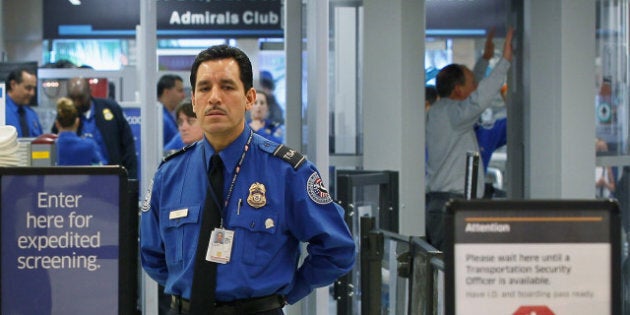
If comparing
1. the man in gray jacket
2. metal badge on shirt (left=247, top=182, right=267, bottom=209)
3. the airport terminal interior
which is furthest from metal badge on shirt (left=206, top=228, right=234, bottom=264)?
the man in gray jacket

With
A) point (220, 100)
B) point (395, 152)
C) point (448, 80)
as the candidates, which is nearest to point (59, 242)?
point (220, 100)

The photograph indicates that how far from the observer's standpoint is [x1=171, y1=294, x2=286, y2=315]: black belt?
120 inches

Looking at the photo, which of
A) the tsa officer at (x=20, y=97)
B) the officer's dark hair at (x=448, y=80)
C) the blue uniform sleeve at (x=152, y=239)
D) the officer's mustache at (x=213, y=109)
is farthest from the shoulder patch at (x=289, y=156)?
the tsa officer at (x=20, y=97)

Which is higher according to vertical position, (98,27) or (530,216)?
(98,27)

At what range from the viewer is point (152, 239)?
3.29 meters

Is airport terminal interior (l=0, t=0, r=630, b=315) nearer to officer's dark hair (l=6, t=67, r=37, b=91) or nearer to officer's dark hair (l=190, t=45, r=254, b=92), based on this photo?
officer's dark hair (l=6, t=67, r=37, b=91)

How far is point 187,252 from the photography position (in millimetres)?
3111

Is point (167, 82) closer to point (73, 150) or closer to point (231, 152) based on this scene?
point (73, 150)

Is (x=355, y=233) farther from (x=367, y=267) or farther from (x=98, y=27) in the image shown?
(x=98, y=27)

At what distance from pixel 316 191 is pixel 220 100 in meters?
0.40

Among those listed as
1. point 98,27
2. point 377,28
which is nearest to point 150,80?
point 377,28

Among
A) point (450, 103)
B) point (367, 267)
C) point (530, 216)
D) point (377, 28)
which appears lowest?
point (367, 267)

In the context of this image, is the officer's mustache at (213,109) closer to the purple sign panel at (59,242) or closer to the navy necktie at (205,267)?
the navy necktie at (205,267)

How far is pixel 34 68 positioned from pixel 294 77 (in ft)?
7.69
